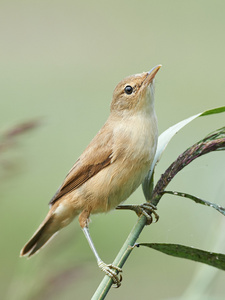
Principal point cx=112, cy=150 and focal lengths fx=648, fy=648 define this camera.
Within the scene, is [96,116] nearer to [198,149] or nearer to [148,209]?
[148,209]

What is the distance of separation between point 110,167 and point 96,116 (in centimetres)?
531

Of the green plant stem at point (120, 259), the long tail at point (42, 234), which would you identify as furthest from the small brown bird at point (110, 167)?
the green plant stem at point (120, 259)

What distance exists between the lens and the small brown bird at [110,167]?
2.50m

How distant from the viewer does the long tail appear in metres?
2.56

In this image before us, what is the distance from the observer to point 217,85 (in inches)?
338

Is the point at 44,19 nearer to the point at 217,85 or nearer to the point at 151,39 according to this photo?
the point at 151,39

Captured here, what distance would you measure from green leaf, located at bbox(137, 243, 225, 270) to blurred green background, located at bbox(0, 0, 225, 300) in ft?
0.48

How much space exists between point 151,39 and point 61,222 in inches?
348

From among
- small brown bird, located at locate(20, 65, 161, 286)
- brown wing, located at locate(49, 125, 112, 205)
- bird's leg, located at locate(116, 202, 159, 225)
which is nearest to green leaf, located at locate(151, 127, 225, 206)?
bird's leg, located at locate(116, 202, 159, 225)

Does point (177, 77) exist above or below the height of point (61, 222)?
below

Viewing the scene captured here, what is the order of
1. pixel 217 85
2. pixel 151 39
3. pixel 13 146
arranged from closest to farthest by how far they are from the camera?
pixel 13 146 → pixel 217 85 → pixel 151 39

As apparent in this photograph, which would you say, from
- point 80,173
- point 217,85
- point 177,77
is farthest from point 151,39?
point 80,173

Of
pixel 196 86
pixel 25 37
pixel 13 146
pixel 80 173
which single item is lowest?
pixel 196 86

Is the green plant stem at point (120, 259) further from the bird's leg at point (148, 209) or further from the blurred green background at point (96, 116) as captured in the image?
the bird's leg at point (148, 209)
